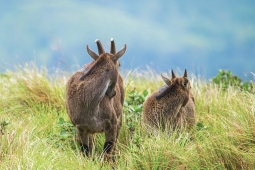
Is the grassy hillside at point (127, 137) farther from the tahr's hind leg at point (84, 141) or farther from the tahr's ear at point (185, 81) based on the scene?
the tahr's ear at point (185, 81)

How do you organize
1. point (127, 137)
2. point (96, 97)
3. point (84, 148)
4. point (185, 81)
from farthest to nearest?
point (127, 137)
point (185, 81)
point (84, 148)
point (96, 97)

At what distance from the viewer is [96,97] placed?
770 cm

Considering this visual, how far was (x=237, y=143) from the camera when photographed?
24.1 ft

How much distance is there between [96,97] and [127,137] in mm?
1760

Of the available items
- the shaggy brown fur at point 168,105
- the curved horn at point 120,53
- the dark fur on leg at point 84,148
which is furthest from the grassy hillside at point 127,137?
the curved horn at point 120,53

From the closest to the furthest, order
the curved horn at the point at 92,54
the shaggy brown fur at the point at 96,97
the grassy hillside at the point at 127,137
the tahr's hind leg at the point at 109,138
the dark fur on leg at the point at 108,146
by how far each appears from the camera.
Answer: the grassy hillside at the point at 127,137
the shaggy brown fur at the point at 96,97
the curved horn at the point at 92,54
the tahr's hind leg at the point at 109,138
the dark fur on leg at the point at 108,146

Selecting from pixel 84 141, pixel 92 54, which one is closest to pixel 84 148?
pixel 84 141

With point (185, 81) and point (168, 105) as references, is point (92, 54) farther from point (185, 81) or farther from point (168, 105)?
point (185, 81)

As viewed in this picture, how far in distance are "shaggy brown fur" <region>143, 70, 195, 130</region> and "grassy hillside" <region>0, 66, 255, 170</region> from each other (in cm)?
25

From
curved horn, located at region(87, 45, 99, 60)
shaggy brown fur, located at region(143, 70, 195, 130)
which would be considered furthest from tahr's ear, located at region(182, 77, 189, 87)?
curved horn, located at region(87, 45, 99, 60)

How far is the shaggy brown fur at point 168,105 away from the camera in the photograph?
877 cm

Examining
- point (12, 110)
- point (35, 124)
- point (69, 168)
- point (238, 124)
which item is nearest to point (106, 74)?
point (69, 168)

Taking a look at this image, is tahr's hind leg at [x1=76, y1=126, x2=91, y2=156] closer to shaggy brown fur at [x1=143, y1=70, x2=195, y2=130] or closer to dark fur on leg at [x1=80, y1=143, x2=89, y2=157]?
dark fur on leg at [x1=80, y1=143, x2=89, y2=157]

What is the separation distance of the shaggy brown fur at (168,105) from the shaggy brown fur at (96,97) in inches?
31.1
